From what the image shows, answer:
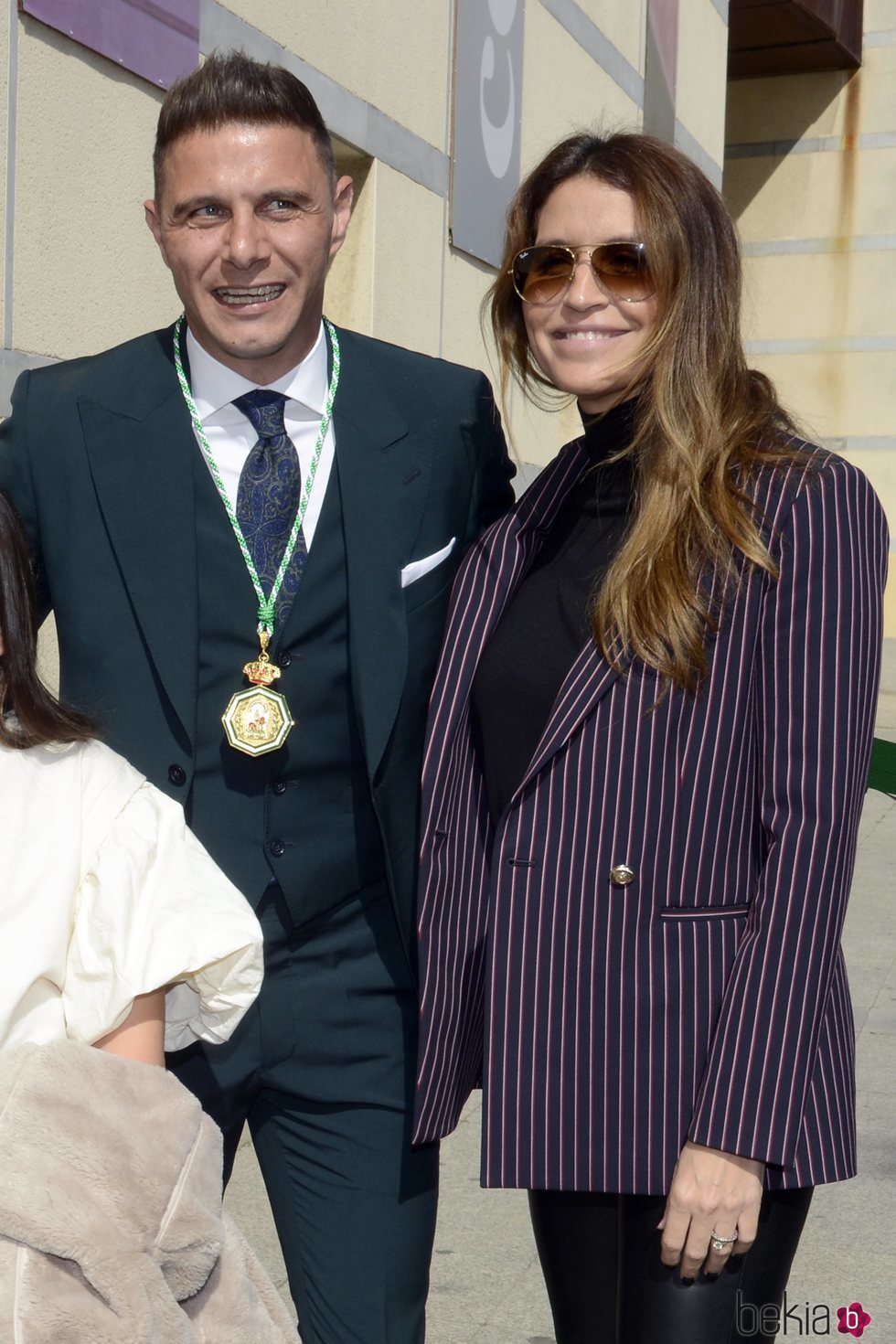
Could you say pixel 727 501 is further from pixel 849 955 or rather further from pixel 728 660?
pixel 849 955

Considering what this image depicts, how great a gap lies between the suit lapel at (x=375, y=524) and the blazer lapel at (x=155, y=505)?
9.6 inches

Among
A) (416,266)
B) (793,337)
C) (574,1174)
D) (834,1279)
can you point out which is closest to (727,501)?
(574,1174)

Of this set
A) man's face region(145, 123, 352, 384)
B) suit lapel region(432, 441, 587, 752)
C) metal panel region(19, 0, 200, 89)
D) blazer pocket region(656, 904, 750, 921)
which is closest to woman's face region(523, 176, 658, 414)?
suit lapel region(432, 441, 587, 752)

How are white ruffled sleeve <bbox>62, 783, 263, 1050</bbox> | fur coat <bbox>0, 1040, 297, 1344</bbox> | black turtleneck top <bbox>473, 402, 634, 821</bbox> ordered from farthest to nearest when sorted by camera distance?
black turtleneck top <bbox>473, 402, 634, 821</bbox>
white ruffled sleeve <bbox>62, 783, 263, 1050</bbox>
fur coat <bbox>0, 1040, 297, 1344</bbox>

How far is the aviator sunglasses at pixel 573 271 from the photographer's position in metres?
2.18

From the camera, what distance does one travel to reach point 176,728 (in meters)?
2.21

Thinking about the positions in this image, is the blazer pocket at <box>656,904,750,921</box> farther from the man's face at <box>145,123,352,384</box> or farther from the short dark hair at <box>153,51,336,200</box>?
the short dark hair at <box>153,51,336,200</box>

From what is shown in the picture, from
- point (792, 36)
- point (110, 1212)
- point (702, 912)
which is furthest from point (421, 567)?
point (792, 36)

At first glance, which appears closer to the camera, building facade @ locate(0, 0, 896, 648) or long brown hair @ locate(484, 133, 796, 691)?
long brown hair @ locate(484, 133, 796, 691)

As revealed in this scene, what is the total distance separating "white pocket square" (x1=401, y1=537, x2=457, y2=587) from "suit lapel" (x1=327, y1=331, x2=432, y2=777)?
2 centimetres

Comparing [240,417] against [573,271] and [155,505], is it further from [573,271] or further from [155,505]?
[573,271]

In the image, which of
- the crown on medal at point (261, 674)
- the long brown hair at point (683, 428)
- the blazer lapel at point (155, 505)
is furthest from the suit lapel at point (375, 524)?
the long brown hair at point (683, 428)

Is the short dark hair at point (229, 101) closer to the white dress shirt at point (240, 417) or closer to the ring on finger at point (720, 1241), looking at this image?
the white dress shirt at point (240, 417)

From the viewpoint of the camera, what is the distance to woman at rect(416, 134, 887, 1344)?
74.6 inches
